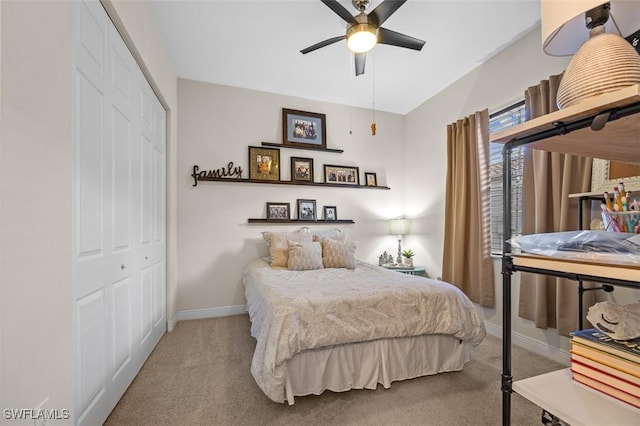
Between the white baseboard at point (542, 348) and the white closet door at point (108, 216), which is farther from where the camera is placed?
the white baseboard at point (542, 348)

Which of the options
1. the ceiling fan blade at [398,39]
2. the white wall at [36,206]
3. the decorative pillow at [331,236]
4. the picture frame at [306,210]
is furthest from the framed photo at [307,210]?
the white wall at [36,206]

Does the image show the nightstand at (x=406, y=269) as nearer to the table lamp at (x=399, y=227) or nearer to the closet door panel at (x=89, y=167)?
the table lamp at (x=399, y=227)

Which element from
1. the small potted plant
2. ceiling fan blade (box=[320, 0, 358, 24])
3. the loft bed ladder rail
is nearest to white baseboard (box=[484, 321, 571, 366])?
the small potted plant

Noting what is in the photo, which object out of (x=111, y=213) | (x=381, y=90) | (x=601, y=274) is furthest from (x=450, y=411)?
(x=381, y=90)

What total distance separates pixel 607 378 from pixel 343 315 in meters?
1.24

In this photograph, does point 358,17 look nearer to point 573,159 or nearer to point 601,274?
point 573,159

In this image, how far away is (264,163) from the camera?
368 cm

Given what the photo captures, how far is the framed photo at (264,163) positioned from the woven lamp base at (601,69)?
327 centimetres

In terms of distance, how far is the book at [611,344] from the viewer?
2.19 ft

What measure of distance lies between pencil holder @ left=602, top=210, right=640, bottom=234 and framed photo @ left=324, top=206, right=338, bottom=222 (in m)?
3.20

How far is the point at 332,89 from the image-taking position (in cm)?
368

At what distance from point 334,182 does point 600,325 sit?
11.1 feet

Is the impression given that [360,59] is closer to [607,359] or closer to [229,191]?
[229,191]

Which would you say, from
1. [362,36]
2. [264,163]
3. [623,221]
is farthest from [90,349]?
[264,163]
